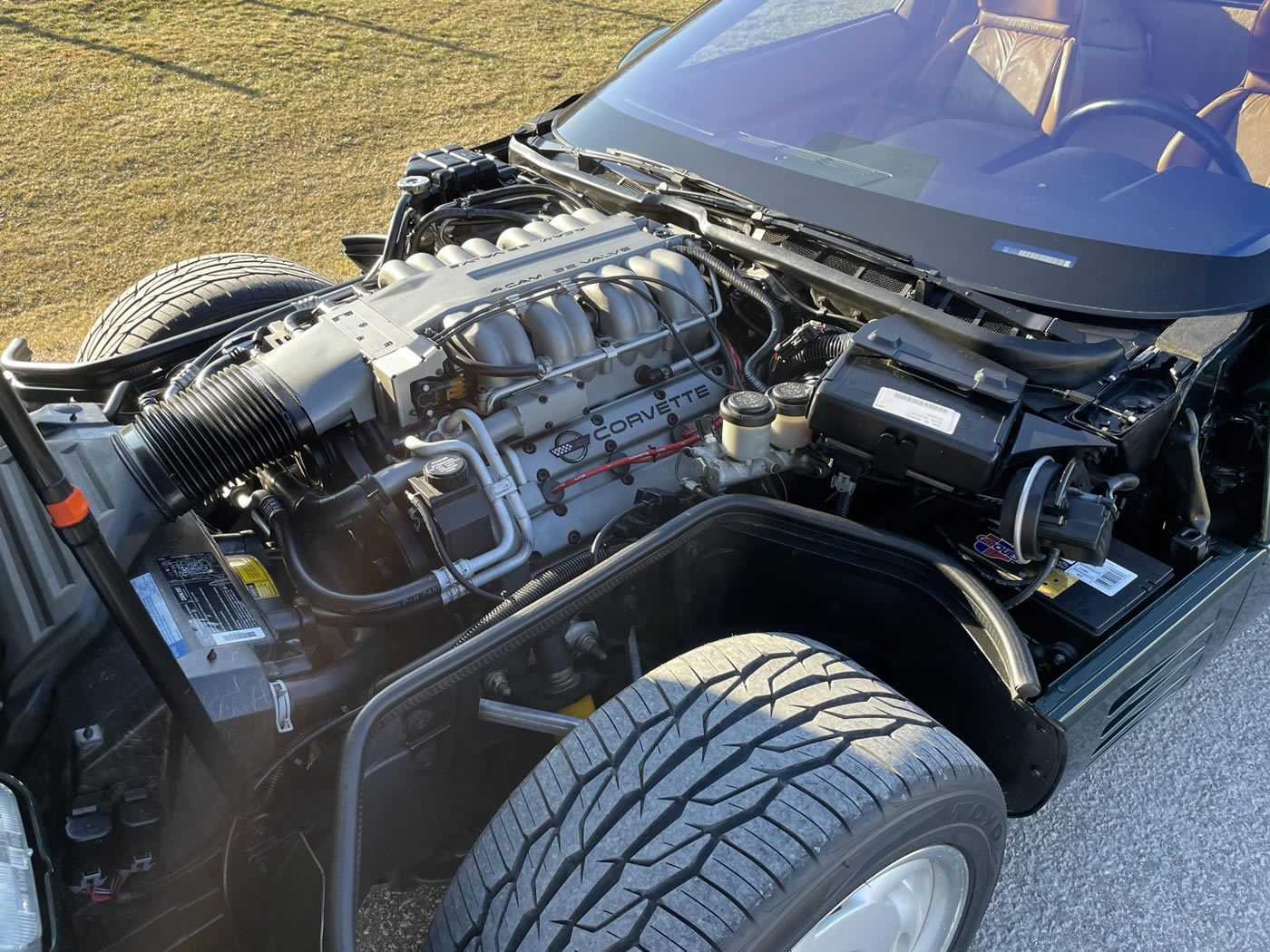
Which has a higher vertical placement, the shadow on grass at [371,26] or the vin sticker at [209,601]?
the shadow on grass at [371,26]

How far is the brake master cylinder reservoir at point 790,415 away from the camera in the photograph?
2.01 meters

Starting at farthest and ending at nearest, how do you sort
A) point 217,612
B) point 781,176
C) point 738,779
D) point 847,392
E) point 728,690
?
point 781,176 < point 847,392 < point 217,612 < point 728,690 < point 738,779

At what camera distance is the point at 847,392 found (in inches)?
76.0

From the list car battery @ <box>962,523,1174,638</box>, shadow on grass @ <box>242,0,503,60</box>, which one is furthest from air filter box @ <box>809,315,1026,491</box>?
shadow on grass @ <box>242,0,503,60</box>

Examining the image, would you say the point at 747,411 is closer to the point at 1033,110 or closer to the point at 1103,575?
the point at 1103,575

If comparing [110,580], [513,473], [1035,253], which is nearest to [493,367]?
[513,473]

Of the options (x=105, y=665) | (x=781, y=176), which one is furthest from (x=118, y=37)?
(x=105, y=665)

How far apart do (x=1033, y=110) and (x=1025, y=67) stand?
0.75ft

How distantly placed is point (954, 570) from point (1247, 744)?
1.39m

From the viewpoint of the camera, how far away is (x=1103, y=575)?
2.11 metres

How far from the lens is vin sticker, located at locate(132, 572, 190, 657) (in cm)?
164

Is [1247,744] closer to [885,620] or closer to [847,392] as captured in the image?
[885,620]

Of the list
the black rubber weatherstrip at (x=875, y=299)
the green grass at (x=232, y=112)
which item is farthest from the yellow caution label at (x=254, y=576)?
the green grass at (x=232, y=112)

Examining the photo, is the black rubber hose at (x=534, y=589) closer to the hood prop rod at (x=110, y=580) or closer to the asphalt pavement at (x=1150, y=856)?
the hood prop rod at (x=110, y=580)
